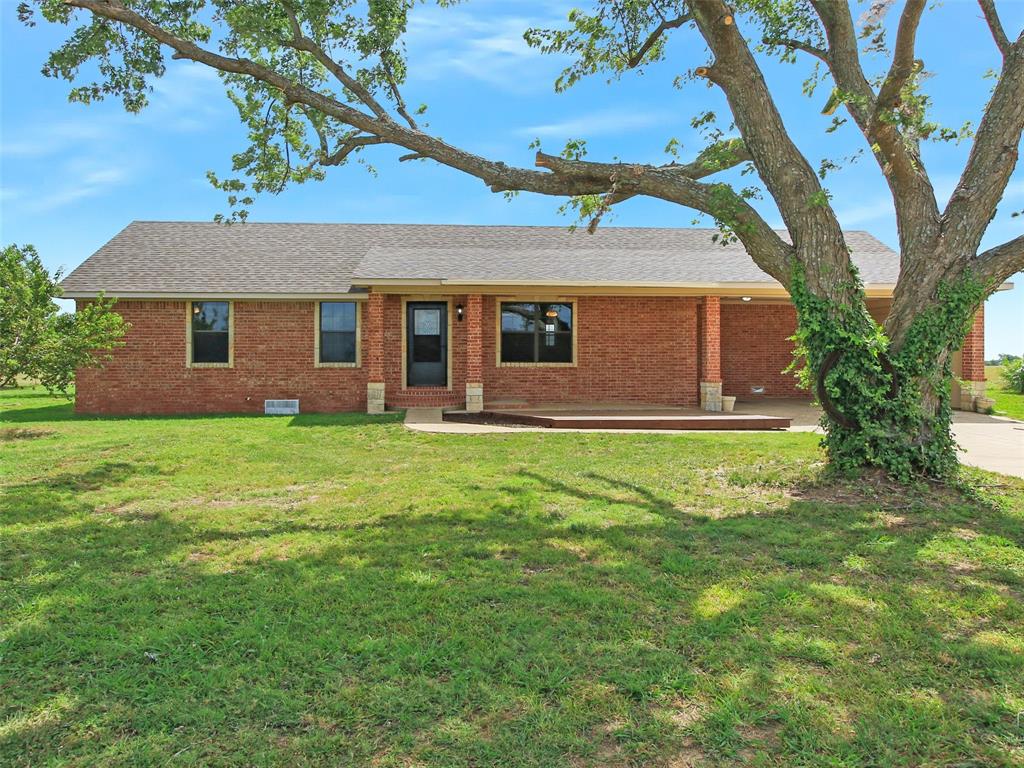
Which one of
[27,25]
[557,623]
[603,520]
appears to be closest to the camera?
[557,623]

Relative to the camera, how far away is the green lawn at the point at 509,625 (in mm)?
2336

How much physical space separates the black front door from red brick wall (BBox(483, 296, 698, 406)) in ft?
3.50

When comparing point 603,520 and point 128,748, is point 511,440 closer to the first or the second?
point 603,520

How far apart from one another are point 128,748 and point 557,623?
1.96m

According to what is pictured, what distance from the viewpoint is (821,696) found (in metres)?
2.62

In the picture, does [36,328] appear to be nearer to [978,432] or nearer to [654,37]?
[654,37]

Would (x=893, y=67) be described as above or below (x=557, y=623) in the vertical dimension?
above

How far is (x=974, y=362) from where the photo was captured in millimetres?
13844

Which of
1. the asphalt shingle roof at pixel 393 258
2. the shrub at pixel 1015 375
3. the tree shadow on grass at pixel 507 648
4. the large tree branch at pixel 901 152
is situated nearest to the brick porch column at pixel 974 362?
the asphalt shingle roof at pixel 393 258

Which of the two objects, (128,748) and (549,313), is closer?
(128,748)

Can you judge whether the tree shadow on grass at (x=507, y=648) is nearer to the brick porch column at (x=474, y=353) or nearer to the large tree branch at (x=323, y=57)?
the large tree branch at (x=323, y=57)

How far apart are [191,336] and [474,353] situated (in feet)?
21.7

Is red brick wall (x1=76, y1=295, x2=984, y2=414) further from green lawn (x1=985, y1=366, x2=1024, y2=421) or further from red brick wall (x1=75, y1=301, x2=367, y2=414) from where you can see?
green lawn (x1=985, y1=366, x2=1024, y2=421)

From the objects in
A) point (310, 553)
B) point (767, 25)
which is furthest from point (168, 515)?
point (767, 25)
